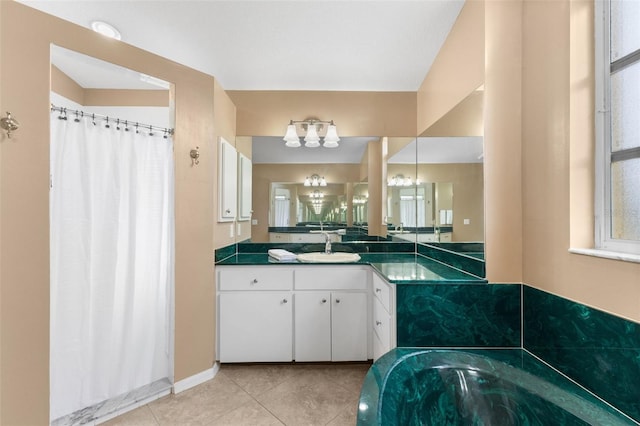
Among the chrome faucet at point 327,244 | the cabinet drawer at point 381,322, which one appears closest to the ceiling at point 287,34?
the chrome faucet at point 327,244

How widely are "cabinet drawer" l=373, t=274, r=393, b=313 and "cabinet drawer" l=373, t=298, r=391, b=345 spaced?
38mm

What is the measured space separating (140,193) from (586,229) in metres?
2.43

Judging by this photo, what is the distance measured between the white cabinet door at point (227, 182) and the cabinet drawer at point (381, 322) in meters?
1.43

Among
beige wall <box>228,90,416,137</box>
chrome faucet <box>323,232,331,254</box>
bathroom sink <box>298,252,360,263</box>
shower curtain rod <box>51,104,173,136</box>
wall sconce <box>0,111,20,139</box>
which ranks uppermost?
beige wall <box>228,90,416,137</box>

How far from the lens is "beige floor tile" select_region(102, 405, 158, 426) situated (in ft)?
5.14

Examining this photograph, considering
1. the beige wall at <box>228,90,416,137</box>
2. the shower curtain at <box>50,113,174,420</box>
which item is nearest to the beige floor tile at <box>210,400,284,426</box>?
the shower curtain at <box>50,113,174,420</box>

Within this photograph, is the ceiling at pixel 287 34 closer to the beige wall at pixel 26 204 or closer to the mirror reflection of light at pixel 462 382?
the beige wall at pixel 26 204

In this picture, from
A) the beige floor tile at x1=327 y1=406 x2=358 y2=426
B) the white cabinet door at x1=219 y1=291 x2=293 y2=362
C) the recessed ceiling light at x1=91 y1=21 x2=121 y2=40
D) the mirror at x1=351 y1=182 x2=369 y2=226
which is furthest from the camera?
the mirror at x1=351 y1=182 x2=369 y2=226

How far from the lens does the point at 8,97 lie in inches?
51.6

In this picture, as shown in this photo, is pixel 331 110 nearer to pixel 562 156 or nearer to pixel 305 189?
pixel 305 189

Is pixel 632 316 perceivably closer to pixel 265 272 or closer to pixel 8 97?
pixel 265 272

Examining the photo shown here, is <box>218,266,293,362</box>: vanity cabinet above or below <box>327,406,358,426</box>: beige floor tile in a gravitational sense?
above

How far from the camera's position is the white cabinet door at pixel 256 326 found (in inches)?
82.0

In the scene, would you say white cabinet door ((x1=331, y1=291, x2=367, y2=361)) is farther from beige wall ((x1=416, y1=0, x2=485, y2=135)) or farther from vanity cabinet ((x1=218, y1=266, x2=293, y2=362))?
beige wall ((x1=416, y1=0, x2=485, y2=135))
